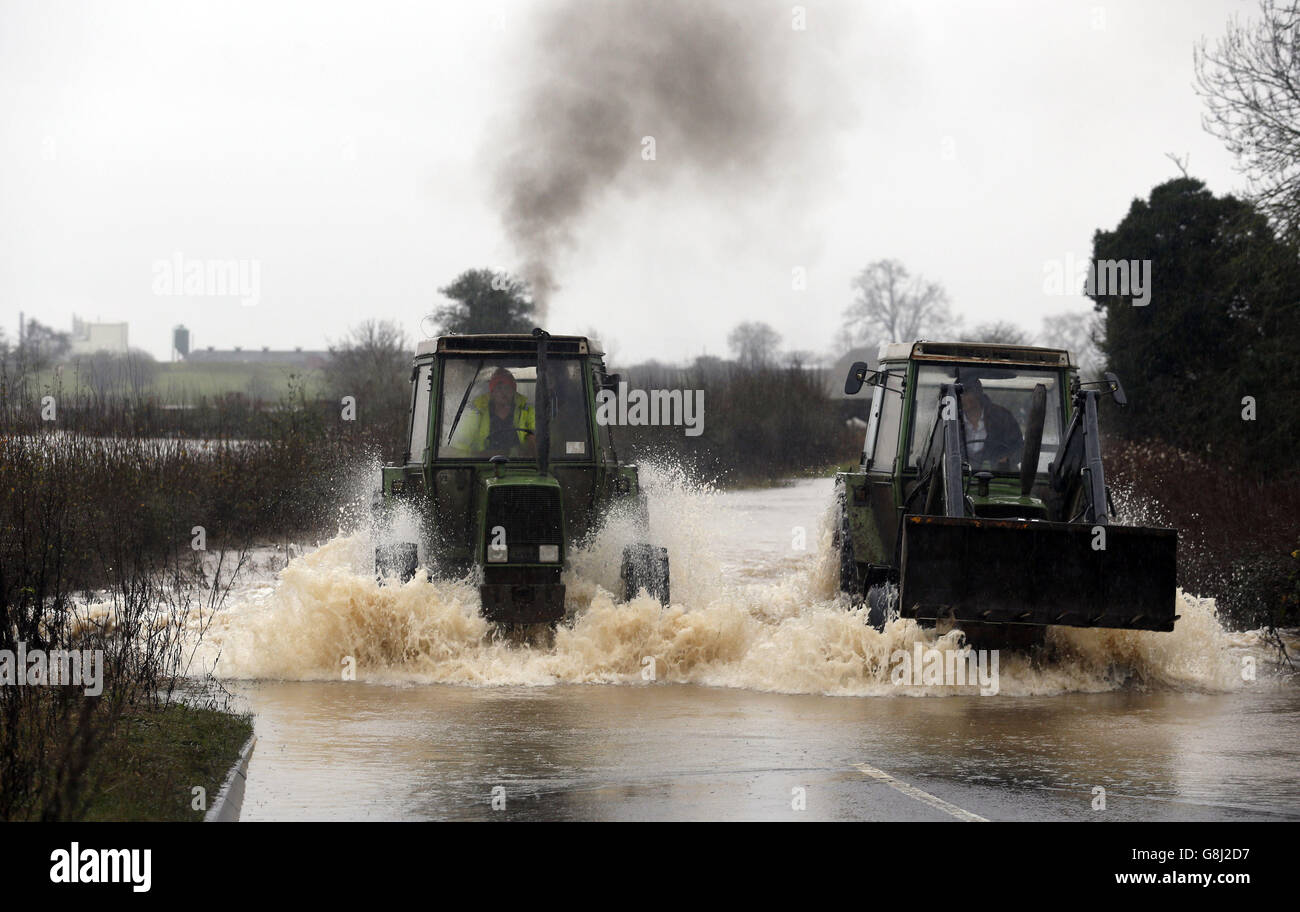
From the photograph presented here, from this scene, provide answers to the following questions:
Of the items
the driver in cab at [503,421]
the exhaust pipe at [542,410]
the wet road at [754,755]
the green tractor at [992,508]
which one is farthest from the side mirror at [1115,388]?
the driver in cab at [503,421]

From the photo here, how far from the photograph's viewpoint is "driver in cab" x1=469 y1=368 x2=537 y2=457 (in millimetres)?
14117

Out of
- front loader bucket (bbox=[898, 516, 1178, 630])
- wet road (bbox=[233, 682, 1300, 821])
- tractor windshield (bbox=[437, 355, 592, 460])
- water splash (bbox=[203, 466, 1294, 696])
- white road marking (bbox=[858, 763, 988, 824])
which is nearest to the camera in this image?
white road marking (bbox=[858, 763, 988, 824])

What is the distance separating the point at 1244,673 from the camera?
44.6 feet

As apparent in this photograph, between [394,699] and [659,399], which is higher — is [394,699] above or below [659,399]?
below

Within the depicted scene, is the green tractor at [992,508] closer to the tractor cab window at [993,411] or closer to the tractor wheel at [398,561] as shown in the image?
the tractor cab window at [993,411]

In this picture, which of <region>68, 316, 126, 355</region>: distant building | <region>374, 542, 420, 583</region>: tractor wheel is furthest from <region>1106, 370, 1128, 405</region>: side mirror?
<region>68, 316, 126, 355</region>: distant building

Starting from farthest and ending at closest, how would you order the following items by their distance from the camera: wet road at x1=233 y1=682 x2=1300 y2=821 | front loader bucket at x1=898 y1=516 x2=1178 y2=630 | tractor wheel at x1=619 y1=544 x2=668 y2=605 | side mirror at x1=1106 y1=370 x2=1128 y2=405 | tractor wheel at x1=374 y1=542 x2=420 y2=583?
tractor wheel at x1=619 y1=544 x2=668 y2=605 → tractor wheel at x1=374 y1=542 x2=420 y2=583 → side mirror at x1=1106 y1=370 x2=1128 y2=405 → front loader bucket at x1=898 y1=516 x2=1178 y2=630 → wet road at x1=233 y1=682 x2=1300 y2=821

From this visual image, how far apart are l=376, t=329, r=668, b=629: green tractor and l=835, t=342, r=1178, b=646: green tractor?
7.09 ft

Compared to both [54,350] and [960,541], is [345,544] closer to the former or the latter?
[960,541]

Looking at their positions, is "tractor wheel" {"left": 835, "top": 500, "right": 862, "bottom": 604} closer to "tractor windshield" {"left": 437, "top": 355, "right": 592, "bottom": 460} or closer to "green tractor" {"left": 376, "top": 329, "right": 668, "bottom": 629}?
"green tractor" {"left": 376, "top": 329, "right": 668, "bottom": 629}

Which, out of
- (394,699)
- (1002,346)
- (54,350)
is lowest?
(394,699)

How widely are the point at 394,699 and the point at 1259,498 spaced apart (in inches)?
484
